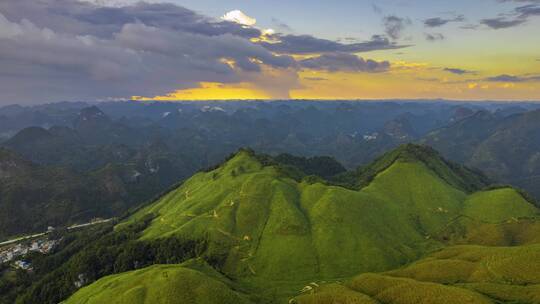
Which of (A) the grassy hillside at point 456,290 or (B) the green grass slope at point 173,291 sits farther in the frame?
(B) the green grass slope at point 173,291

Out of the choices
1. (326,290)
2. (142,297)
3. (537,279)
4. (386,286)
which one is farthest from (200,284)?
(537,279)

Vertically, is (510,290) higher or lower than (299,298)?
higher

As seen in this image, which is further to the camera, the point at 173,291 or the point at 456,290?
the point at 173,291

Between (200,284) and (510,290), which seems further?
(200,284)

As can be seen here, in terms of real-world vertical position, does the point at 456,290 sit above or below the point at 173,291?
above

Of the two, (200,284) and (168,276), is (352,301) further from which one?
(168,276)

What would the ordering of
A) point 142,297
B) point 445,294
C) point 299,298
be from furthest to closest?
point 299,298 → point 142,297 → point 445,294

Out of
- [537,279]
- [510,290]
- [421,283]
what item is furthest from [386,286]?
[537,279]

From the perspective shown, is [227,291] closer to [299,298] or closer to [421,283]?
[299,298]

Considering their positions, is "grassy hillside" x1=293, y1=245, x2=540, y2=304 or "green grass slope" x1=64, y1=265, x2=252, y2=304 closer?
"grassy hillside" x1=293, y1=245, x2=540, y2=304

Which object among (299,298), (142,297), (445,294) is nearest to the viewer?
(445,294)
